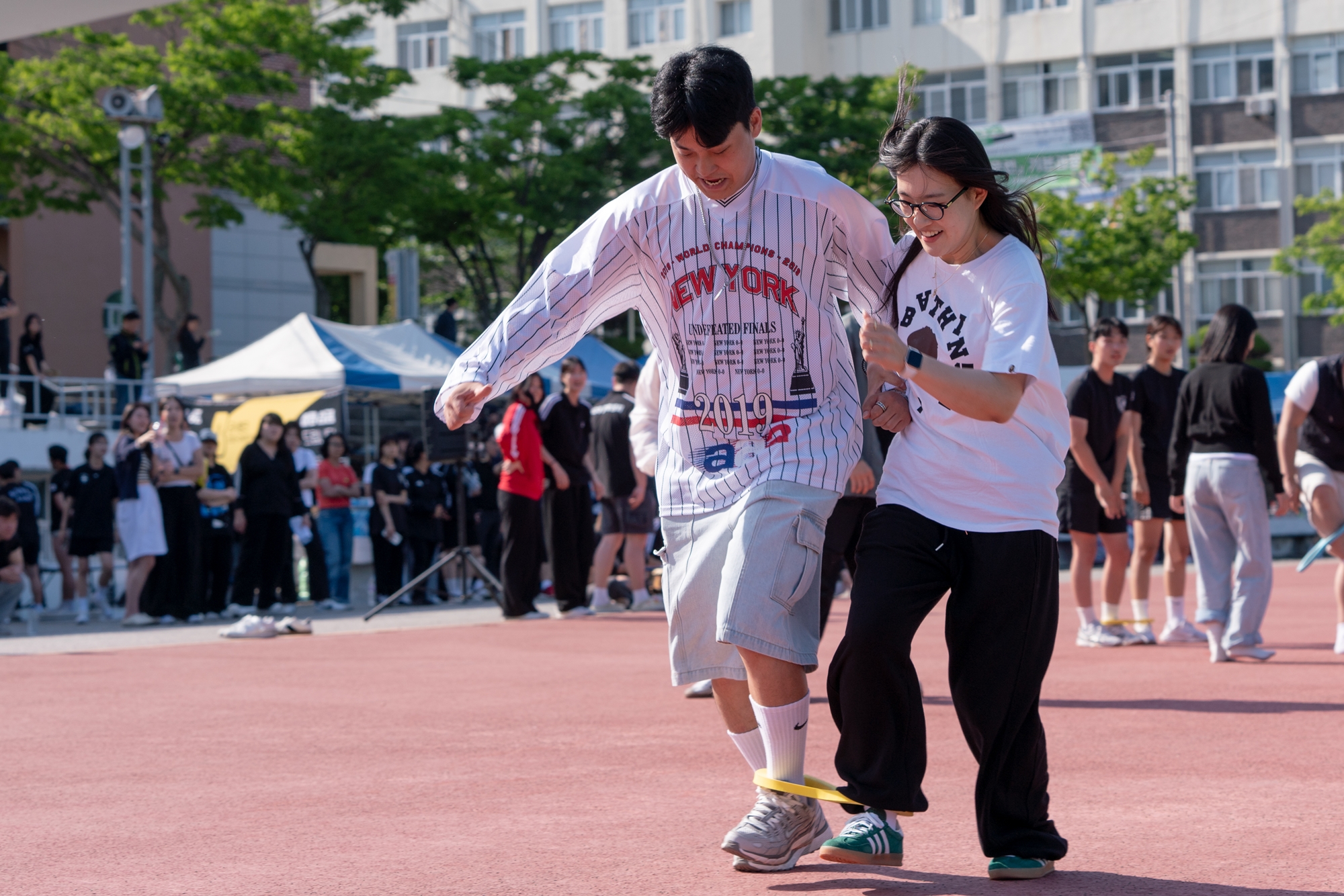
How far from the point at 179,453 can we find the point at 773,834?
39.0 feet

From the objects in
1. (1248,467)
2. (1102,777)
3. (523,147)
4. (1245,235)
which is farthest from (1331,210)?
(1102,777)

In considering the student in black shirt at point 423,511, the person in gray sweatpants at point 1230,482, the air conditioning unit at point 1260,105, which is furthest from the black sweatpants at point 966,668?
the air conditioning unit at point 1260,105

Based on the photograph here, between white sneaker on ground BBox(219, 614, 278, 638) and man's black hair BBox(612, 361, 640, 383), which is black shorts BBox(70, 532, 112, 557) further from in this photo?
man's black hair BBox(612, 361, 640, 383)

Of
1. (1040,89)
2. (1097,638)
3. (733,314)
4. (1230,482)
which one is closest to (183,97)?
(1097,638)

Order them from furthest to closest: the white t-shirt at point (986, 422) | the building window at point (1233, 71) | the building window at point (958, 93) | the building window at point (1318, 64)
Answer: the building window at point (958, 93)
the building window at point (1233, 71)
the building window at point (1318, 64)
the white t-shirt at point (986, 422)

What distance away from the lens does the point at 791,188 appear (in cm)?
425

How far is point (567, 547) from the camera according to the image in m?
14.5

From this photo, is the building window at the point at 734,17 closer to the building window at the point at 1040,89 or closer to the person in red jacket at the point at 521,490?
the building window at the point at 1040,89

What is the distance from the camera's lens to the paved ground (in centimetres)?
428

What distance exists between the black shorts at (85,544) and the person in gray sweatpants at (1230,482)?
1066 centimetres

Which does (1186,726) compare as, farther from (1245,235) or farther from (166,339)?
(1245,235)

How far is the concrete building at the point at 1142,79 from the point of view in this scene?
50.8m

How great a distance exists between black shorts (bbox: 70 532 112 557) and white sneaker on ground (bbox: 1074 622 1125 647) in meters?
9.70

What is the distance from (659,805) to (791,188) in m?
2.13
